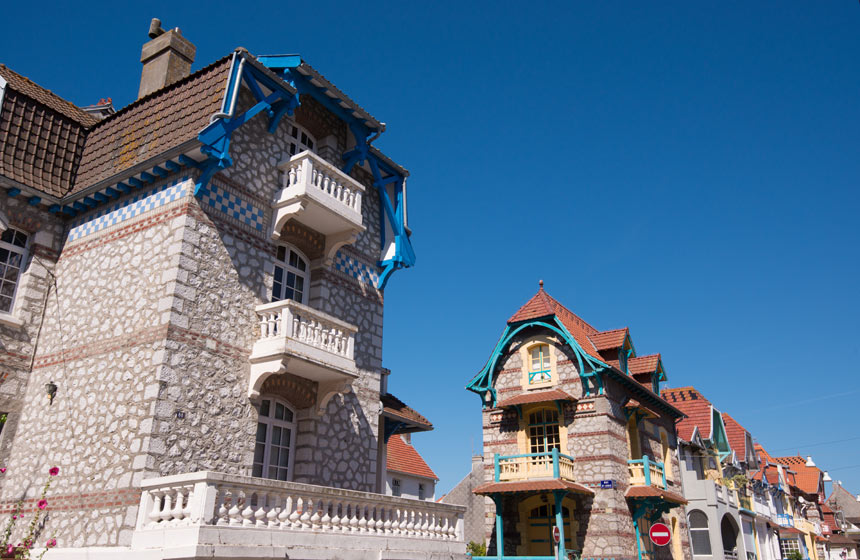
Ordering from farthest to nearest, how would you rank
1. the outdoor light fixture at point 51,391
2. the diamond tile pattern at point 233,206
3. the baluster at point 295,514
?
the diamond tile pattern at point 233,206 < the outdoor light fixture at point 51,391 < the baluster at point 295,514

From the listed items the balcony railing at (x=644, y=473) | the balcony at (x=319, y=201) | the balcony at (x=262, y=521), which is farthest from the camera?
the balcony railing at (x=644, y=473)

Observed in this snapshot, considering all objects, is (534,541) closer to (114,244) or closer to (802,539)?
(114,244)

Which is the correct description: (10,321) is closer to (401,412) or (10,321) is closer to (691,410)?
(401,412)

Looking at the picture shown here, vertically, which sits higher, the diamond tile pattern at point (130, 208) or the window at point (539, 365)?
the window at point (539, 365)

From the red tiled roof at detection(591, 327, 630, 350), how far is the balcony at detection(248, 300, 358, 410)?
14097mm

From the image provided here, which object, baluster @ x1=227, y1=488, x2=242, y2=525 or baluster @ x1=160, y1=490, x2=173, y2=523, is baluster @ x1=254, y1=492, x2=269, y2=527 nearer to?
baluster @ x1=227, y1=488, x2=242, y2=525

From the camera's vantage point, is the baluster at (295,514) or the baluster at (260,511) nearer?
the baluster at (260,511)

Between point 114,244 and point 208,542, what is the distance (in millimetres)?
6382

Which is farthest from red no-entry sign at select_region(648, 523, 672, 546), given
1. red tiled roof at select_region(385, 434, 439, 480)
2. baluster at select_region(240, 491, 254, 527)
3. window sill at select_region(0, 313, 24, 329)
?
red tiled roof at select_region(385, 434, 439, 480)

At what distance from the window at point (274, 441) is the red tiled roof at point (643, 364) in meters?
17.5

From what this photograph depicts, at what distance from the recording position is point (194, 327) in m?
11.7

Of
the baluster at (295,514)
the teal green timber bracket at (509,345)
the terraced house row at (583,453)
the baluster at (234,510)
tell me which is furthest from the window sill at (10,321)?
the teal green timber bracket at (509,345)

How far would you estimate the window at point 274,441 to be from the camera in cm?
1282

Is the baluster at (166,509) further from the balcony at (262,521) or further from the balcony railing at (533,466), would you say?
Answer: the balcony railing at (533,466)
